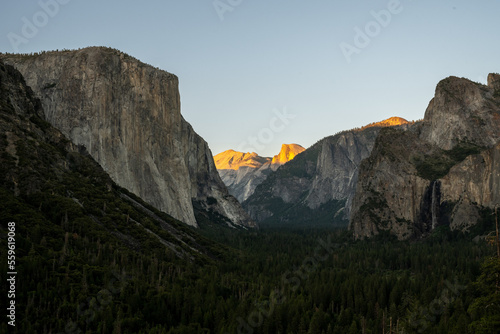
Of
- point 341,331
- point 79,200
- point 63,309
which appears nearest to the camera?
point 63,309

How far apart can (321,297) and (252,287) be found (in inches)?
746

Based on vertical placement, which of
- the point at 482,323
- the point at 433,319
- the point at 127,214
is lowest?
the point at 433,319

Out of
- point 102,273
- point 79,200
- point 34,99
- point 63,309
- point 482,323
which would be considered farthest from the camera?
point 34,99

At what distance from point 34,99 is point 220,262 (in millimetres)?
92834

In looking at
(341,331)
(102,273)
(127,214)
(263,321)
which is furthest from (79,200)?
(341,331)

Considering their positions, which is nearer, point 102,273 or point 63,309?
point 63,309

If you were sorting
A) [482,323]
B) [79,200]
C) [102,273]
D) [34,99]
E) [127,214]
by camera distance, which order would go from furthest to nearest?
[34,99], [127,214], [79,200], [102,273], [482,323]

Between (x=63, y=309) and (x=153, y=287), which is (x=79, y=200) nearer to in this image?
(x=153, y=287)

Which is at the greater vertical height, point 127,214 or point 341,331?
point 127,214

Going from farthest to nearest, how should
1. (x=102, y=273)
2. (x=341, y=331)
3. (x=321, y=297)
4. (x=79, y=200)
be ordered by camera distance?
(x=79, y=200) < (x=321, y=297) < (x=102, y=273) < (x=341, y=331)

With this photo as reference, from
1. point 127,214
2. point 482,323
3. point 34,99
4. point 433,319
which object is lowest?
point 433,319

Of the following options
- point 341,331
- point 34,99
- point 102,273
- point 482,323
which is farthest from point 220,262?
point 482,323

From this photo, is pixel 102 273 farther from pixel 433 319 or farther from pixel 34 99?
pixel 34 99

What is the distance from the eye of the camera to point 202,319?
111 meters
